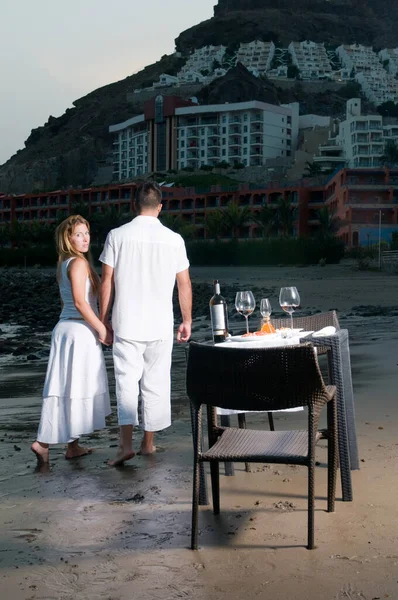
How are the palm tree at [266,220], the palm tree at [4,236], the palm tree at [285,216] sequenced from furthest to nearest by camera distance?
the palm tree at [4,236]
the palm tree at [266,220]
the palm tree at [285,216]

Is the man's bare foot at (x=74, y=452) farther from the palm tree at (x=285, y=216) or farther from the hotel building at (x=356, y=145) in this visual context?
the hotel building at (x=356, y=145)

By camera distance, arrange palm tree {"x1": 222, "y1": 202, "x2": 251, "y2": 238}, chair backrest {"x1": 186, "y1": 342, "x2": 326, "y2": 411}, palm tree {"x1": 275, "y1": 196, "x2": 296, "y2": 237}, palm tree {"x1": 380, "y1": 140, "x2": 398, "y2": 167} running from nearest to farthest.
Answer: chair backrest {"x1": 186, "y1": 342, "x2": 326, "y2": 411}, palm tree {"x1": 275, "y1": 196, "x2": 296, "y2": 237}, palm tree {"x1": 222, "y1": 202, "x2": 251, "y2": 238}, palm tree {"x1": 380, "y1": 140, "x2": 398, "y2": 167}

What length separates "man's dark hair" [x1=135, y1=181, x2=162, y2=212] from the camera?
18.7ft

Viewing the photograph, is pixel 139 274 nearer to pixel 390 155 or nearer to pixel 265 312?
pixel 265 312

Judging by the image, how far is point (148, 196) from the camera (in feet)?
18.7

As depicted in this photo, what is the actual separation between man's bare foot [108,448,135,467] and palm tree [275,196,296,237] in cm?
8288

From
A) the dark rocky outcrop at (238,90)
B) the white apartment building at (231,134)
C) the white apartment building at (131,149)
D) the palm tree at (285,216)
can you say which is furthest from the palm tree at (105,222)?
the dark rocky outcrop at (238,90)

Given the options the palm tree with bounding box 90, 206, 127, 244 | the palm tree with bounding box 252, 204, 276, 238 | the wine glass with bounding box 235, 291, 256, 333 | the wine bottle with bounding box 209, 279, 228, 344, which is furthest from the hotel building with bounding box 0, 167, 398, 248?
the wine bottle with bounding box 209, 279, 228, 344

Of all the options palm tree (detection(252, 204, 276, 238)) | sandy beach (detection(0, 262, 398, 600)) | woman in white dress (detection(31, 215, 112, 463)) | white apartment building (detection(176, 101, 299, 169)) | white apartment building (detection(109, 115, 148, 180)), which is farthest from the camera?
white apartment building (detection(109, 115, 148, 180))

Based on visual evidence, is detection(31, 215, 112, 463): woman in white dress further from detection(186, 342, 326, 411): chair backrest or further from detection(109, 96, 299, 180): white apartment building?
detection(109, 96, 299, 180): white apartment building

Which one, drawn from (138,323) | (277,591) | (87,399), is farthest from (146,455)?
(277,591)

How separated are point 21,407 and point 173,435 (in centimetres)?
245

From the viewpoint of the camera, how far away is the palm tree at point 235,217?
3637 inches

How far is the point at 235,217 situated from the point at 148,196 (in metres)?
87.1
